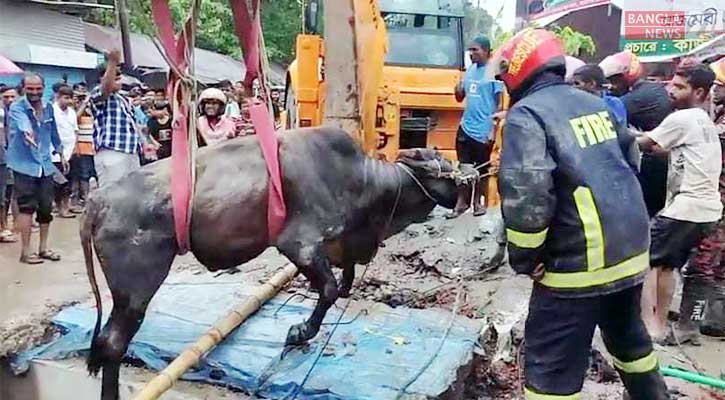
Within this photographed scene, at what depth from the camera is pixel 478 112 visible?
27.5ft

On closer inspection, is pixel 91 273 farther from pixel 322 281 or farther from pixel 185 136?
pixel 322 281

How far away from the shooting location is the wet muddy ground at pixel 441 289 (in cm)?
515

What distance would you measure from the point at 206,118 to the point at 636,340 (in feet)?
16.7

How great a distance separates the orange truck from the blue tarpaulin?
165 cm

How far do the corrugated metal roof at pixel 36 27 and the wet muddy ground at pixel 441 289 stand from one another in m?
8.79

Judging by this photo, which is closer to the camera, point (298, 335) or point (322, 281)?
point (322, 281)

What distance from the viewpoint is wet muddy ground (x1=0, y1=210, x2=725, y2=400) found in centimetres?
515

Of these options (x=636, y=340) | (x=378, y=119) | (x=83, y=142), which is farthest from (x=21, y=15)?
(x=636, y=340)

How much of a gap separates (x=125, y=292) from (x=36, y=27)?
14.4 m

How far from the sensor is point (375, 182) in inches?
187

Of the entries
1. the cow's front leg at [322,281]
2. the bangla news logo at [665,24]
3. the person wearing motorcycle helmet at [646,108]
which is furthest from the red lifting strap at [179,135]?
the bangla news logo at [665,24]

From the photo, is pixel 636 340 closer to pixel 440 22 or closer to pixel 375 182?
pixel 375 182

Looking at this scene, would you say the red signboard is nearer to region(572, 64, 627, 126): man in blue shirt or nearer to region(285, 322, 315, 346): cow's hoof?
region(572, 64, 627, 126): man in blue shirt

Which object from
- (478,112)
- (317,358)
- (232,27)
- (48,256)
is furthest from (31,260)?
(232,27)
